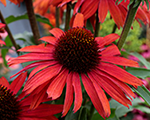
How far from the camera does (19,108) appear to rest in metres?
0.36

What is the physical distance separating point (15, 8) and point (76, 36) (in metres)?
1.36

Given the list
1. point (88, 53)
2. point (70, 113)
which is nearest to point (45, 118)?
point (70, 113)

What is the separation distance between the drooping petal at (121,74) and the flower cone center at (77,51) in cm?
3

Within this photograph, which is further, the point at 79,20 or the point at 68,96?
the point at 79,20

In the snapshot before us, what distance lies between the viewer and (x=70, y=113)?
1.18 feet

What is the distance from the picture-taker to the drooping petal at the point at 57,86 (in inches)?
10.7

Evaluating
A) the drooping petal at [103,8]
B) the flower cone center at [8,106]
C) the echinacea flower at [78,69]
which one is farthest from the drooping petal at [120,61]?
the flower cone center at [8,106]

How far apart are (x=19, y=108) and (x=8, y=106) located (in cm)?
3

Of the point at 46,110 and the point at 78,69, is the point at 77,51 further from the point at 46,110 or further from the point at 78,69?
the point at 46,110

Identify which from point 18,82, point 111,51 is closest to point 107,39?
point 111,51

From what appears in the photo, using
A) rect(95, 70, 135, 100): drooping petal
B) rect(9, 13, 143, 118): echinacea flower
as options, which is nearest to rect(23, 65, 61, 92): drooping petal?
rect(9, 13, 143, 118): echinacea flower

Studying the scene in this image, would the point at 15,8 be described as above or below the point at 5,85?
above

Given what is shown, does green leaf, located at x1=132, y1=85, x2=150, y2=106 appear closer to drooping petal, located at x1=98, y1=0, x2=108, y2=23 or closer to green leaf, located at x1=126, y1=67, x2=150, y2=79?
green leaf, located at x1=126, y1=67, x2=150, y2=79

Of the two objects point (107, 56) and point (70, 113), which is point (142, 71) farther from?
point (70, 113)
